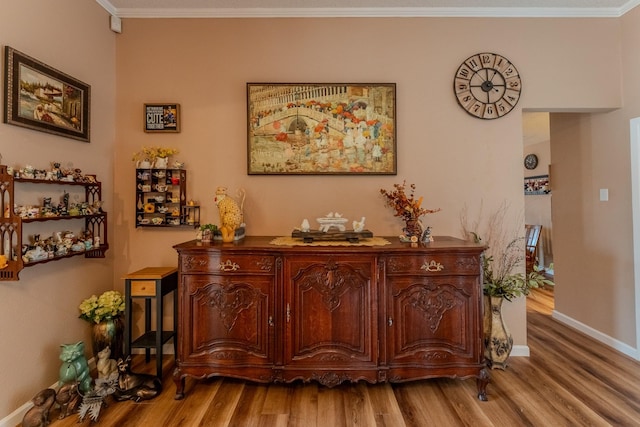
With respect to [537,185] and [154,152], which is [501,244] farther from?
[537,185]

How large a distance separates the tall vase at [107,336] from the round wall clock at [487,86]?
10.9ft

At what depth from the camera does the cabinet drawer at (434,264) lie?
204cm

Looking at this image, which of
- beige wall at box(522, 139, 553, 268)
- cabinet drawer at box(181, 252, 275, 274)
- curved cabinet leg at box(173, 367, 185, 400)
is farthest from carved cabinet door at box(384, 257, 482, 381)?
beige wall at box(522, 139, 553, 268)

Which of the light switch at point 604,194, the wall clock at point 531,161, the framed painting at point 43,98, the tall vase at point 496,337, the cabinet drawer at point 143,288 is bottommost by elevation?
the tall vase at point 496,337

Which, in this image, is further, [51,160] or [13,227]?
[51,160]

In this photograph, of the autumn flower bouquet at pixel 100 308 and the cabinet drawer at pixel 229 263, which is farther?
the autumn flower bouquet at pixel 100 308

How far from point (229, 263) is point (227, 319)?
1.22 feet

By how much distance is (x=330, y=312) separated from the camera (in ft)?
6.68

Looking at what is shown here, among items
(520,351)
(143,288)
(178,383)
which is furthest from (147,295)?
(520,351)

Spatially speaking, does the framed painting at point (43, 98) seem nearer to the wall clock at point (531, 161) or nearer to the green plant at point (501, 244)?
the green plant at point (501, 244)

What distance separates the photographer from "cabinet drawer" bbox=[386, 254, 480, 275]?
2.04 metres

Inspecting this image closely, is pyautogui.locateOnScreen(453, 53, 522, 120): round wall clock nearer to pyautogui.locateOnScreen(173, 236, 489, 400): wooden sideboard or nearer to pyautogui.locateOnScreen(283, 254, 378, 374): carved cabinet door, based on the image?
pyautogui.locateOnScreen(173, 236, 489, 400): wooden sideboard

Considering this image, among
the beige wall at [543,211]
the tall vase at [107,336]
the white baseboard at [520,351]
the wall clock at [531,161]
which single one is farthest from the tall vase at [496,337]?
the wall clock at [531,161]

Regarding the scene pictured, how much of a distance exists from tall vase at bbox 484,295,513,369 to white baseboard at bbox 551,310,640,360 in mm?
1167
